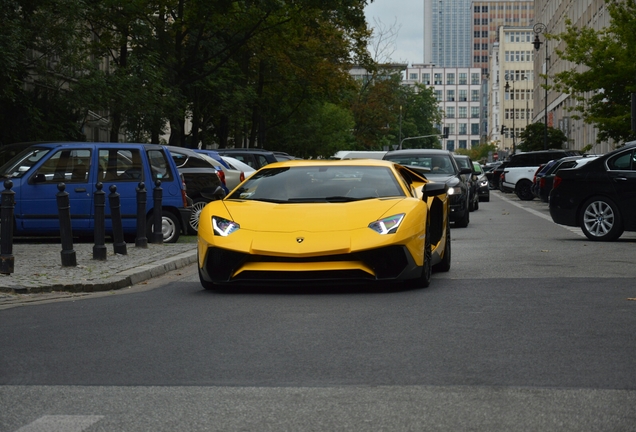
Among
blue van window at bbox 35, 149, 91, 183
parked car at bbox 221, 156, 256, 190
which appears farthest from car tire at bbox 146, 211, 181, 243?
parked car at bbox 221, 156, 256, 190

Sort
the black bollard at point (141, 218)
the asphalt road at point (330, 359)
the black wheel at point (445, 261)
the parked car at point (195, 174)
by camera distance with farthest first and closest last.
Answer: the parked car at point (195, 174) < the black bollard at point (141, 218) < the black wheel at point (445, 261) < the asphalt road at point (330, 359)

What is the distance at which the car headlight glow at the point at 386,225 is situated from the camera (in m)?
10.5

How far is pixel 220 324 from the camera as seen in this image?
8.53m

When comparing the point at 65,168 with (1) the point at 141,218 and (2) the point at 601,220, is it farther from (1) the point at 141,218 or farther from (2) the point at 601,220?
(2) the point at 601,220

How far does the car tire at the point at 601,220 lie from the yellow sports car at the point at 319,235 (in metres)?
7.64

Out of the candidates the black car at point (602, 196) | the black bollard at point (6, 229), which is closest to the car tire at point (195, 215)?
the black car at point (602, 196)

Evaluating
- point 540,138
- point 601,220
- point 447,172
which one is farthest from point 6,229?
point 540,138

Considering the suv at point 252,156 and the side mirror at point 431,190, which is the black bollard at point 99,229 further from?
the suv at point 252,156

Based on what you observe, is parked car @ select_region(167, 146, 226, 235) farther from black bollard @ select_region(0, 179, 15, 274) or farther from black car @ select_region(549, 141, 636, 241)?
black bollard @ select_region(0, 179, 15, 274)

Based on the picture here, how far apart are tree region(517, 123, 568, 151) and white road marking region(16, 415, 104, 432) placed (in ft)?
250

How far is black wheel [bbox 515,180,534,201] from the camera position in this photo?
45688mm

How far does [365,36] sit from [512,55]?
135393 millimetres

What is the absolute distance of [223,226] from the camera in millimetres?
10695

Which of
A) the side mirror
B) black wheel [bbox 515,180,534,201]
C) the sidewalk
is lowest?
black wheel [bbox 515,180,534,201]
